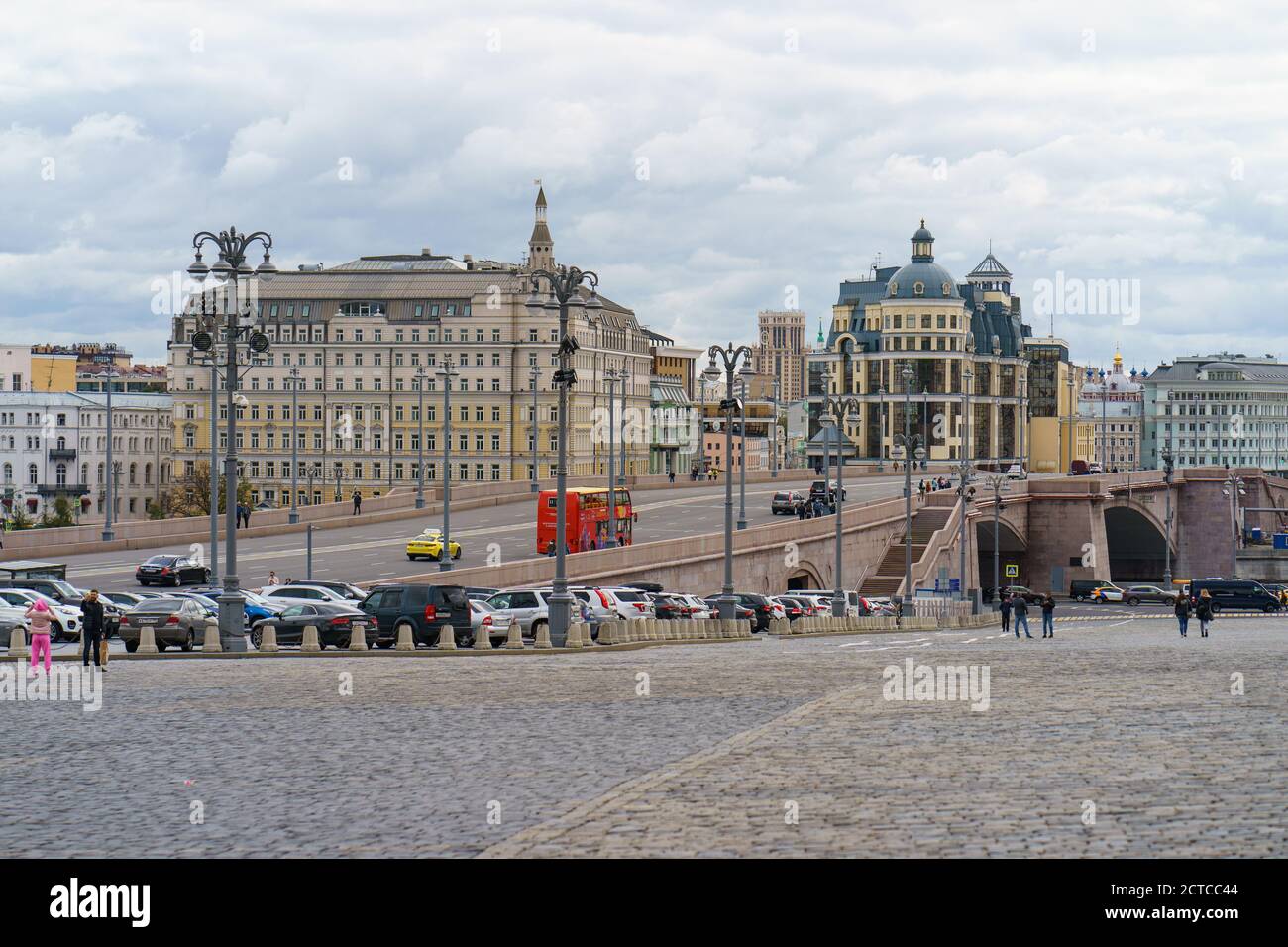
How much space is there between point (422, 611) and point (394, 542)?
34761 mm

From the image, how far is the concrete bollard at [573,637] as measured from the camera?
39.3m

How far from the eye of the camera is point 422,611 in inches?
1578

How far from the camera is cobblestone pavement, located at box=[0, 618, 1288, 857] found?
48.3 ft

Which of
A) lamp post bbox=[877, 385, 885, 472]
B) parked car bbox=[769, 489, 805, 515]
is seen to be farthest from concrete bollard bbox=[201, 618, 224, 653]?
lamp post bbox=[877, 385, 885, 472]

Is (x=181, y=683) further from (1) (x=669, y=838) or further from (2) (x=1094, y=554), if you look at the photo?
(2) (x=1094, y=554)

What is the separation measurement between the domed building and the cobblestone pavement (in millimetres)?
139844

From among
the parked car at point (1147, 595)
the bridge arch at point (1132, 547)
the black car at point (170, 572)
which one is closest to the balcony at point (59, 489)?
the bridge arch at point (1132, 547)

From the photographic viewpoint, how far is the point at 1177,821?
590 inches

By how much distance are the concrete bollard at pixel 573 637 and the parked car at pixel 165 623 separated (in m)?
7.83

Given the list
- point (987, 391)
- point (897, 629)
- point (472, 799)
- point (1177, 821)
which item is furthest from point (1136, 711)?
point (987, 391)

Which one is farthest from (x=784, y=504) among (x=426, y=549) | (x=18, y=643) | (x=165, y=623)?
(x=18, y=643)

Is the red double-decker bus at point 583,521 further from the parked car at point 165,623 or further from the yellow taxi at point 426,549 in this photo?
the parked car at point 165,623
